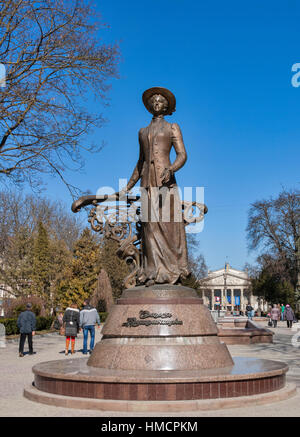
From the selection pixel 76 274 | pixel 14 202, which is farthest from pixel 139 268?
pixel 14 202

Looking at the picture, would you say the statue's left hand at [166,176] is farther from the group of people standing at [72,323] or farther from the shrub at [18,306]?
the shrub at [18,306]

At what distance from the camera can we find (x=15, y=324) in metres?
24.4

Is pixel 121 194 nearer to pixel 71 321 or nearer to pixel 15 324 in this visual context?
pixel 71 321

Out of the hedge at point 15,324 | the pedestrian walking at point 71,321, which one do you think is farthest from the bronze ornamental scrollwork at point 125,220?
the hedge at point 15,324

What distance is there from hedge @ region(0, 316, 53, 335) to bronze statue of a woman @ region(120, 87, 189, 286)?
14.2 meters

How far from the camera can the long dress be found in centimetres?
834

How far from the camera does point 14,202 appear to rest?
144 feet

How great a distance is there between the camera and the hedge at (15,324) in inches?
946

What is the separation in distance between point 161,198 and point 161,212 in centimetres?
24

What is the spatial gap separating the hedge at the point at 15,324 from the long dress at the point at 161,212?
14156 millimetres

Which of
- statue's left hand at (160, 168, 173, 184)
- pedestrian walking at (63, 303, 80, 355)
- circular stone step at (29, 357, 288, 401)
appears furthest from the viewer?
pedestrian walking at (63, 303, 80, 355)

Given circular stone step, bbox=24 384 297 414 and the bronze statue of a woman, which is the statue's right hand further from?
circular stone step, bbox=24 384 297 414

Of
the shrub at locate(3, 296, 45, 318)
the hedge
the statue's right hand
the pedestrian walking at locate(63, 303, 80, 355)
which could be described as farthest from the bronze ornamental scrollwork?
the shrub at locate(3, 296, 45, 318)
